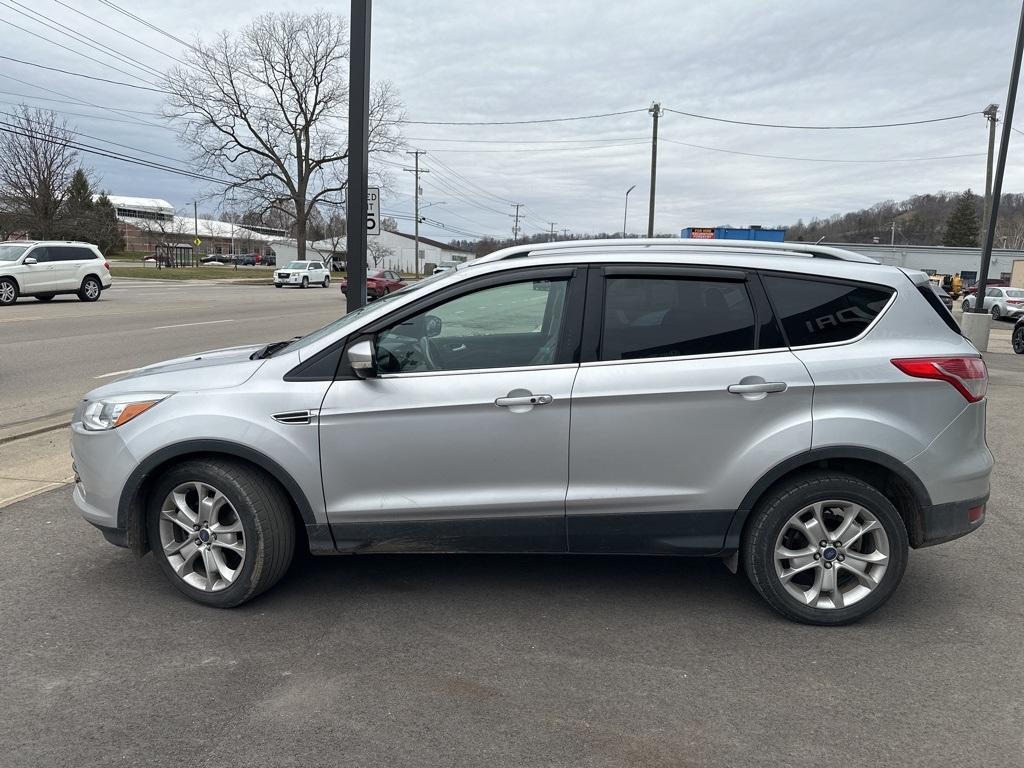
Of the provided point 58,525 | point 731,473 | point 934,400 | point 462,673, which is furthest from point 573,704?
point 58,525

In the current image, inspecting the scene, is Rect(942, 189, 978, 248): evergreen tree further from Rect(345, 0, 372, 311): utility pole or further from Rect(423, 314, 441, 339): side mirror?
Rect(423, 314, 441, 339): side mirror

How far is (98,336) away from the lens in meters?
14.7

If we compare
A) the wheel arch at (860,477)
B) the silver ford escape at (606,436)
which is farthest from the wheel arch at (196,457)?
the wheel arch at (860,477)

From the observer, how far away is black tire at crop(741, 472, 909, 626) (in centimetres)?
346

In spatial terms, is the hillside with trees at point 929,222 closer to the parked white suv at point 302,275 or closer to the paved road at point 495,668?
the parked white suv at point 302,275

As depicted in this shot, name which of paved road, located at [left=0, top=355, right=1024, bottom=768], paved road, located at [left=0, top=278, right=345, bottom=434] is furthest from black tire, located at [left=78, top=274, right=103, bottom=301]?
paved road, located at [left=0, top=355, right=1024, bottom=768]

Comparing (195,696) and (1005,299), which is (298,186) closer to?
(1005,299)

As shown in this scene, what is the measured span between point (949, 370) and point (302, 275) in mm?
44552

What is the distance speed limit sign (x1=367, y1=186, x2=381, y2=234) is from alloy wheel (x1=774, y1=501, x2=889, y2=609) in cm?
676

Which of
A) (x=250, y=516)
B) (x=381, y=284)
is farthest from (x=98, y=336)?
(x=381, y=284)

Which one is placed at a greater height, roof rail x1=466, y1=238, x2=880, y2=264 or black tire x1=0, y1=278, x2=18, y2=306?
roof rail x1=466, y1=238, x2=880, y2=264

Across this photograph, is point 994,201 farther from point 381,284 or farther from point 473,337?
point 381,284

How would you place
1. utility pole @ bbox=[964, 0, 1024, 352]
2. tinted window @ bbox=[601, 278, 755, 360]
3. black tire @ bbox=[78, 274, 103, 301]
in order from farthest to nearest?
1. black tire @ bbox=[78, 274, 103, 301]
2. utility pole @ bbox=[964, 0, 1024, 352]
3. tinted window @ bbox=[601, 278, 755, 360]

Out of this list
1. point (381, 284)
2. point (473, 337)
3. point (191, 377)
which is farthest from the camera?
point (381, 284)
